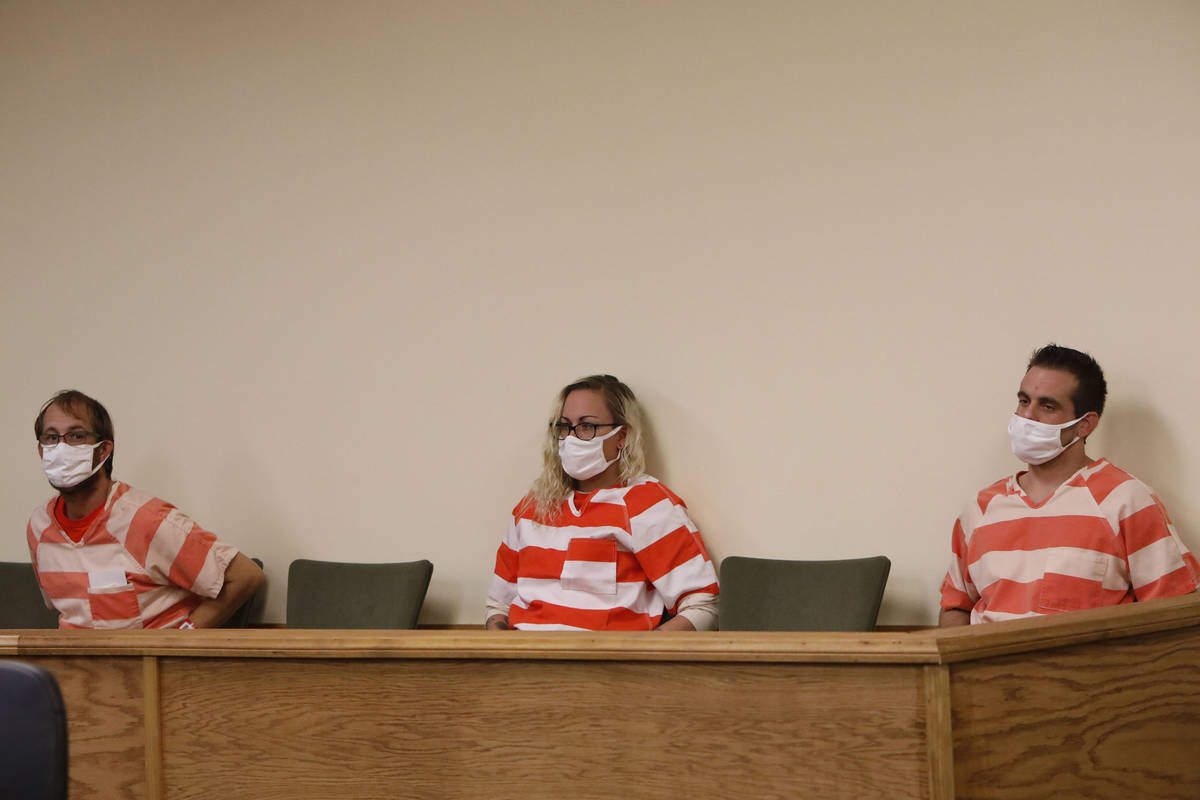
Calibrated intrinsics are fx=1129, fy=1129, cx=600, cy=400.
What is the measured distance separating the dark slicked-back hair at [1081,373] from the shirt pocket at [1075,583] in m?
0.38

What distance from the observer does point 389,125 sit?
415 cm

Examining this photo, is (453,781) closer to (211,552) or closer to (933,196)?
(211,552)

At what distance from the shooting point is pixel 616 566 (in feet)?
11.4

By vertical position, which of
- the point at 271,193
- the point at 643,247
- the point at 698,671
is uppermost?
the point at 271,193

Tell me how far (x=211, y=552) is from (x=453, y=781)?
1763 mm

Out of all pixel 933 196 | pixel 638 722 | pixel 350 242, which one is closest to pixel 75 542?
pixel 350 242

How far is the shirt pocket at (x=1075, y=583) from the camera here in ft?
9.25

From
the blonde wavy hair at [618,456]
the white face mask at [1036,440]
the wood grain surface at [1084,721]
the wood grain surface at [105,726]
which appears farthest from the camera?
the blonde wavy hair at [618,456]


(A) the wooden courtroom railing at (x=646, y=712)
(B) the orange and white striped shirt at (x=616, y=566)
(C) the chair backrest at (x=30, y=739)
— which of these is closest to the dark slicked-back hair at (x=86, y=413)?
(A) the wooden courtroom railing at (x=646, y=712)

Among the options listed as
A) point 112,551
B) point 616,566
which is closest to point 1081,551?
point 616,566

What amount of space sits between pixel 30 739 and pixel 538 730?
1011 millimetres

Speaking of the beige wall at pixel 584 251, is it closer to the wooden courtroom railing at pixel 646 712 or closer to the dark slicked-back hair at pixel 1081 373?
the dark slicked-back hair at pixel 1081 373

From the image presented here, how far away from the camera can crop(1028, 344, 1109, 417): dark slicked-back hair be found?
2932 mm

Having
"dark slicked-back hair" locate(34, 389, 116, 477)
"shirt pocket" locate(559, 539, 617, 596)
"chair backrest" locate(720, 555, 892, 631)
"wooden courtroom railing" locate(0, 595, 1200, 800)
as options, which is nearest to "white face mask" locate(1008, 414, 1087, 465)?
"chair backrest" locate(720, 555, 892, 631)
